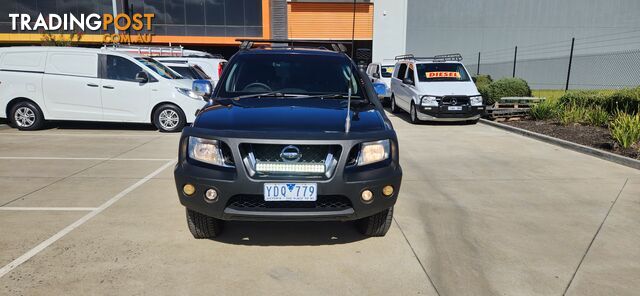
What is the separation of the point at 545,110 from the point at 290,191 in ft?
33.9

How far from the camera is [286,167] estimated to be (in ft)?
10.4

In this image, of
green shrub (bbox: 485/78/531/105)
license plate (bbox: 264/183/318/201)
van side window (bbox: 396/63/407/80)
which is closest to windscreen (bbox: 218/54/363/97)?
license plate (bbox: 264/183/318/201)

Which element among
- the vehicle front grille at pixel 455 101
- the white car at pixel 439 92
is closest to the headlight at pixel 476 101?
the white car at pixel 439 92

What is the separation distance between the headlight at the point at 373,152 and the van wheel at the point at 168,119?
7553mm

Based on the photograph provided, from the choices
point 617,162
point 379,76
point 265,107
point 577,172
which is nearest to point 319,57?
point 265,107

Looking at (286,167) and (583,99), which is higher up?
(583,99)

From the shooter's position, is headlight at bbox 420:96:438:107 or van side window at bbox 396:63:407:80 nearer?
headlight at bbox 420:96:438:107

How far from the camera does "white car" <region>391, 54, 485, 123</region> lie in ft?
37.3

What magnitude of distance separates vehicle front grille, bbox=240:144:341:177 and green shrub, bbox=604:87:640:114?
29.5ft

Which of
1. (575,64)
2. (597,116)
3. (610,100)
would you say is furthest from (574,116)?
(575,64)

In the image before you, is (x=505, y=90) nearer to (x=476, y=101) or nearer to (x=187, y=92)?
(x=476, y=101)

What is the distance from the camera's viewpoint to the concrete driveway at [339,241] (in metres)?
3.14

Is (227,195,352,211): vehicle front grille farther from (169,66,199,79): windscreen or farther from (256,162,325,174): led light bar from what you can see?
(169,66,199,79): windscreen

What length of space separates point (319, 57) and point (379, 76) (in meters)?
13.5
